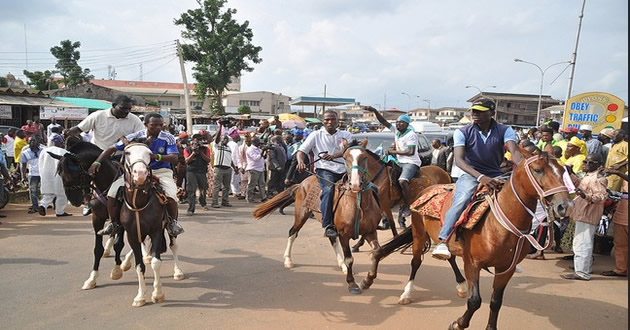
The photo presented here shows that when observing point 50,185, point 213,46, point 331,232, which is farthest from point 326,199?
point 213,46

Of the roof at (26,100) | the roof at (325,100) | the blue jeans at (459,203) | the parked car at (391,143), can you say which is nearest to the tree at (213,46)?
the roof at (325,100)

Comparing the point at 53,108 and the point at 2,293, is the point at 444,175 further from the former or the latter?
the point at 53,108

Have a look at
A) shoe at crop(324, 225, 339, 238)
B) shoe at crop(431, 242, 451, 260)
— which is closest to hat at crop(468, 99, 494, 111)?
shoe at crop(431, 242, 451, 260)

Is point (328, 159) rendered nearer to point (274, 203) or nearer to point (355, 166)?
point (355, 166)

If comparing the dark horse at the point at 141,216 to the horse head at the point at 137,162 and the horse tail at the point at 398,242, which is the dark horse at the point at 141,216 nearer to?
the horse head at the point at 137,162

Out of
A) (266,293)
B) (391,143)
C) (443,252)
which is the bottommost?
(266,293)

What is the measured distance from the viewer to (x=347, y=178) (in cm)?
561

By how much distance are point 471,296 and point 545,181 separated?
1.36m

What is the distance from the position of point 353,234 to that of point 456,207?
1.60 metres

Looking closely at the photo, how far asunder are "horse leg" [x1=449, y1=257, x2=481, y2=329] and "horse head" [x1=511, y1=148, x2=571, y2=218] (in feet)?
3.23

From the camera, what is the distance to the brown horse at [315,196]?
6.30 m

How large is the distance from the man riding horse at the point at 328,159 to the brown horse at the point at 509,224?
1879mm

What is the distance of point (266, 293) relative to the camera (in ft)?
17.3

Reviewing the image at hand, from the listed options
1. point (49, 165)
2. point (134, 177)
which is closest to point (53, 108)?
point (49, 165)
